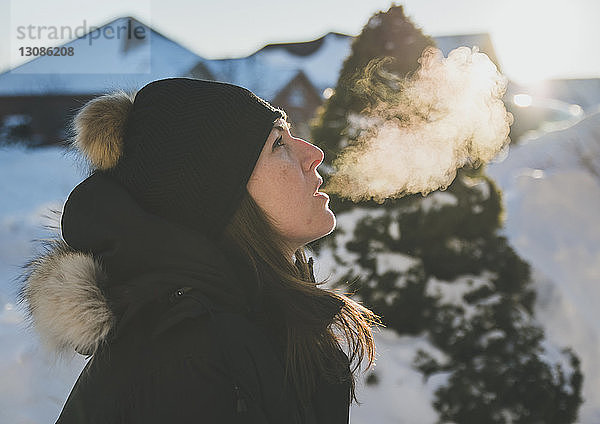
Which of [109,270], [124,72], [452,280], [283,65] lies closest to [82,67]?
[124,72]

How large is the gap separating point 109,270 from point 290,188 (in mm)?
521

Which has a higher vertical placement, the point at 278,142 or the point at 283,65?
the point at 278,142

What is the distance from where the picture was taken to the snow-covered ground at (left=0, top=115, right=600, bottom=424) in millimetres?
4859

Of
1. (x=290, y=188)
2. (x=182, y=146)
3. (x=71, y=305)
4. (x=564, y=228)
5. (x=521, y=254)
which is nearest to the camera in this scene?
(x=71, y=305)

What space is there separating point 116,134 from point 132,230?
32cm

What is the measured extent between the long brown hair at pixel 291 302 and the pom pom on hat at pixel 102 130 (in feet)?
1.18

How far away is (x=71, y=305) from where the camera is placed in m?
1.36

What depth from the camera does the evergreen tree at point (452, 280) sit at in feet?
15.2

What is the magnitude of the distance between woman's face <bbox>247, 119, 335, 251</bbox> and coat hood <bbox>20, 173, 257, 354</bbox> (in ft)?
0.72

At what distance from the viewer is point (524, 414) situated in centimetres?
455

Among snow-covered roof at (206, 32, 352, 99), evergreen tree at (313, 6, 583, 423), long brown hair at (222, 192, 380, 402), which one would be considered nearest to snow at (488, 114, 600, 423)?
evergreen tree at (313, 6, 583, 423)

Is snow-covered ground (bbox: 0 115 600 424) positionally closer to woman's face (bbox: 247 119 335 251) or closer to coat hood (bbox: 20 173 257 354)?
coat hood (bbox: 20 173 257 354)

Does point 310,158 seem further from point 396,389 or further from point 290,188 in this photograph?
point 396,389

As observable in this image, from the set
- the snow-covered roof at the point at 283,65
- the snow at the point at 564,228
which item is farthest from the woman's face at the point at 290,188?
the snow-covered roof at the point at 283,65
